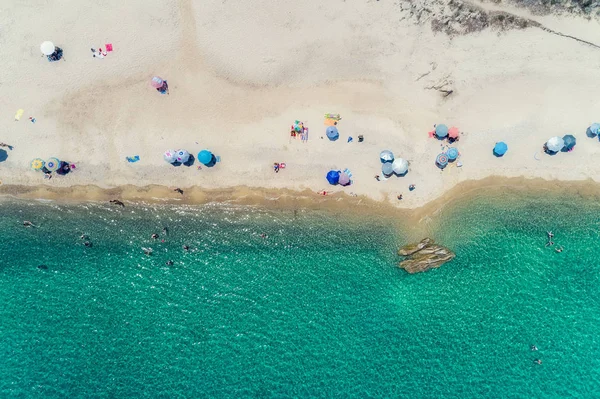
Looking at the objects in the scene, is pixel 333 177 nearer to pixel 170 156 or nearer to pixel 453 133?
pixel 453 133

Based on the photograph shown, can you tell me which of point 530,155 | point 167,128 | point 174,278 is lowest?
point 174,278

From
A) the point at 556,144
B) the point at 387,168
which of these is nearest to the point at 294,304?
the point at 387,168

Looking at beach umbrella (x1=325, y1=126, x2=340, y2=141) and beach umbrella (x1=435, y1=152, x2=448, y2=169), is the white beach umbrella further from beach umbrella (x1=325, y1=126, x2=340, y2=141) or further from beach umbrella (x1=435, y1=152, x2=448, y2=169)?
beach umbrella (x1=435, y1=152, x2=448, y2=169)

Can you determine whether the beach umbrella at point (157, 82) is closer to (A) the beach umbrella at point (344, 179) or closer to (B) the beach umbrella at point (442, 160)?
(A) the beach umbrella at point (344, 179)

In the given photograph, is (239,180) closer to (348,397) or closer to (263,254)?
(263,254)

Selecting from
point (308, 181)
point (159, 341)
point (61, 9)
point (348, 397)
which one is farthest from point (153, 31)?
point (348, 397)

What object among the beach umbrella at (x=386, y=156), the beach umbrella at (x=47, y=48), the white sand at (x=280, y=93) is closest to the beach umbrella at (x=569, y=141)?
the white sand at (x=280, y=93)

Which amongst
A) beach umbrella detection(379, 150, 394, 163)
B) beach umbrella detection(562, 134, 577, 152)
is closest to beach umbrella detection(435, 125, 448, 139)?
beach umbrella detection(379, 150, 394, 163)
